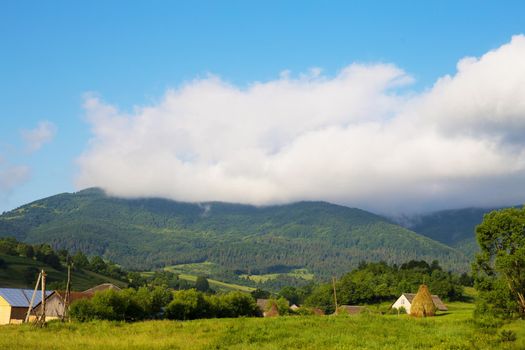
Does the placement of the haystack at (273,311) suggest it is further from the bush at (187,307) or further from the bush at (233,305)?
the bush at (187,307)

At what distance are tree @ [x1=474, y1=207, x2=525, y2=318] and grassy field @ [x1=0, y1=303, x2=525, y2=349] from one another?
7711 mm

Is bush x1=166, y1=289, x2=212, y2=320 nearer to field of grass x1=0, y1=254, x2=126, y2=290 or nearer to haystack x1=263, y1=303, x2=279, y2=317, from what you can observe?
haystack x1=263, y1=303, x2=279, y2=317

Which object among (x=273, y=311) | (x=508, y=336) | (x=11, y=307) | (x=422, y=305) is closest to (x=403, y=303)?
(x=273, y=311)

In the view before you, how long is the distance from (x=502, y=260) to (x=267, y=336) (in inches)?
1116

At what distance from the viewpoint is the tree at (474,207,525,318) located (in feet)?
184

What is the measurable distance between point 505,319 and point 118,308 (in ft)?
161

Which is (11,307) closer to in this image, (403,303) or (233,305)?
(233,305)

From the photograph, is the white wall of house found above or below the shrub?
below

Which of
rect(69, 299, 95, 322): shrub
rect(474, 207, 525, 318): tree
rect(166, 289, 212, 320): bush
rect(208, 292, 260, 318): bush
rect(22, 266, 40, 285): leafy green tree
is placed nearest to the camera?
rect(474, 207, 525, 318): tree

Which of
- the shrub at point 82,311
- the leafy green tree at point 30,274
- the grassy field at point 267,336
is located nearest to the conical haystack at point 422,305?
the grassy field at point 267,336

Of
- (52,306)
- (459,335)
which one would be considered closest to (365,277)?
(52,306)

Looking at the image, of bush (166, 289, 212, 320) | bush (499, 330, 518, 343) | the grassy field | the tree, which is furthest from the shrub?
bush (499, 330, 518, 343)

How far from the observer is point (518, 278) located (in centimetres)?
5659

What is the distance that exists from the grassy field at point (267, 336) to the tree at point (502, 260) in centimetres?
771
